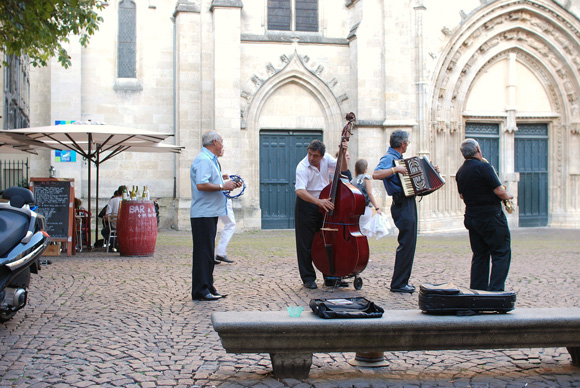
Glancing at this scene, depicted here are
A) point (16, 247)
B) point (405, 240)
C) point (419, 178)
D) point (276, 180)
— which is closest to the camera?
point (16, 247)

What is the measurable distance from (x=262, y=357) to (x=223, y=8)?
14818mm

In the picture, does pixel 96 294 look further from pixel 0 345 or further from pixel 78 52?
pixel 78 52

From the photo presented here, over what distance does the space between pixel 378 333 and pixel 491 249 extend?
3.16 meters

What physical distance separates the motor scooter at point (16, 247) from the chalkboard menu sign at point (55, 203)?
6.09 m

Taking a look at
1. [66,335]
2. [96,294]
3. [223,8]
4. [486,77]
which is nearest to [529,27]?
[486,77]

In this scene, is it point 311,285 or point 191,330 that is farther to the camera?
point 311,285

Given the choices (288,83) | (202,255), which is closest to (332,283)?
(202,255)

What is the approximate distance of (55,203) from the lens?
11.7 m

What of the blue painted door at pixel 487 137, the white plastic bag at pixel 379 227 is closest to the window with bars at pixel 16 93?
the white plastic bag at pixel 379 227

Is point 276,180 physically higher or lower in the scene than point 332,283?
higher

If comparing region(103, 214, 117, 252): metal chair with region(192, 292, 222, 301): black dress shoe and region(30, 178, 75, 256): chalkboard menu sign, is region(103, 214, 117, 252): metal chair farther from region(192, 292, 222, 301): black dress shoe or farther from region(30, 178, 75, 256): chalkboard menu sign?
region(192, 292, 222, 301): black dress shoe

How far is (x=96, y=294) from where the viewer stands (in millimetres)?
7465

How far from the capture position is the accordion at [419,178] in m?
7.34

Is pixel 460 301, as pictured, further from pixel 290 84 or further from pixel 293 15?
pixel 293 15
